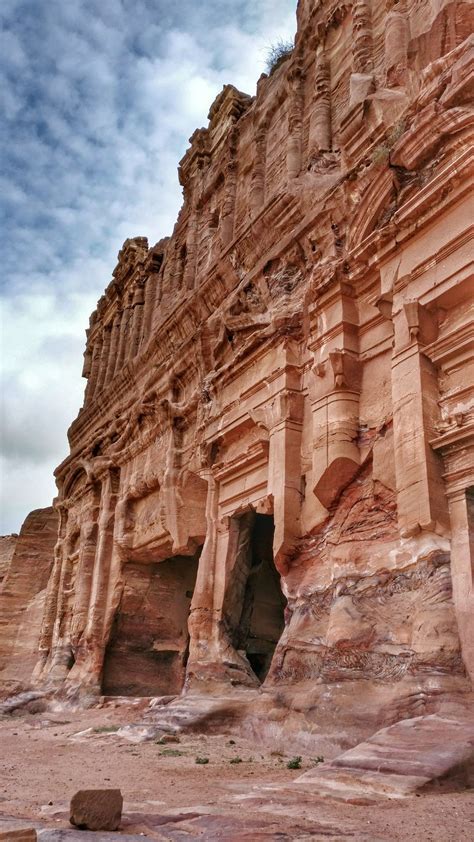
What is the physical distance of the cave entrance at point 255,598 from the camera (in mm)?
10344

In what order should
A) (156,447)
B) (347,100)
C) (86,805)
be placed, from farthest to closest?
(156,447) → (347,100) → (86,805)

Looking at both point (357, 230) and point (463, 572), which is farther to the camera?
point (357, 230)

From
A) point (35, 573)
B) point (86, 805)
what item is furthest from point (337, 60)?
point (35, 573)

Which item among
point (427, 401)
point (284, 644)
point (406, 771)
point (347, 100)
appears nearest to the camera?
point (406, 771)

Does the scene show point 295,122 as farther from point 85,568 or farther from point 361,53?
point 85,568

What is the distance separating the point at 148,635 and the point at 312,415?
809 cm

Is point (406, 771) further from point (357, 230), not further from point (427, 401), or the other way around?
point (357, 230)

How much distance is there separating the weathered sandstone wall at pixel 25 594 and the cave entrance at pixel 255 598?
10.5 metres

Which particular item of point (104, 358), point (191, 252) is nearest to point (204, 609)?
point (191, 252)

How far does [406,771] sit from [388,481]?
3.37 metres

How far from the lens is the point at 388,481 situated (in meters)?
7.21

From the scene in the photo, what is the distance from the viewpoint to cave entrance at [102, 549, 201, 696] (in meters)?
14.6

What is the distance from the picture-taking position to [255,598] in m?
11.4

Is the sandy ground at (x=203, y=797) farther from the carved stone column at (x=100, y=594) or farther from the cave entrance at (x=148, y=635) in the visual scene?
the cave entrance at (x=148, y=635)
